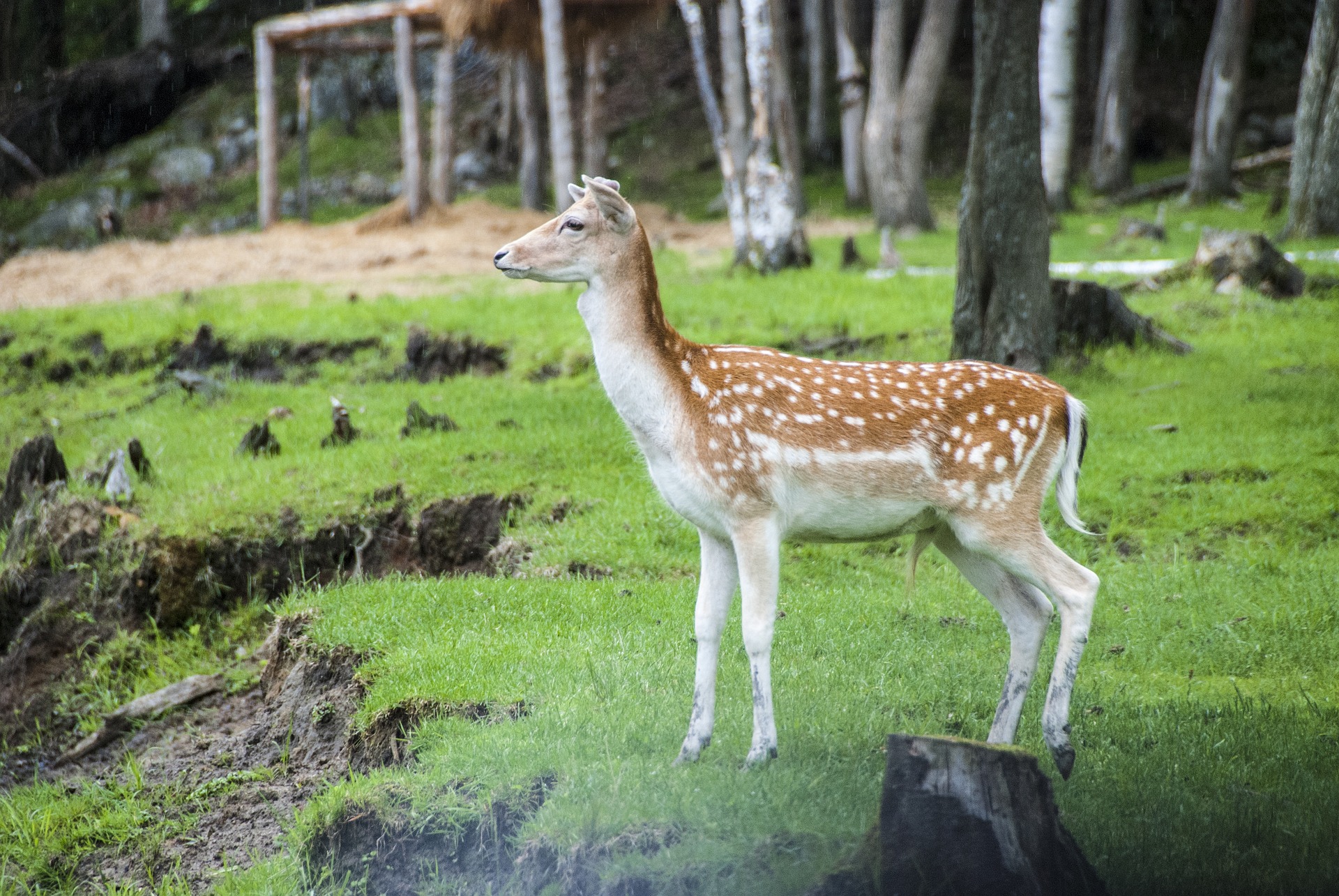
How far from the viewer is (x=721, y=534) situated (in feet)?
16.3

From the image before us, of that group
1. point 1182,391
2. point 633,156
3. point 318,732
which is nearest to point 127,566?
point 318,732

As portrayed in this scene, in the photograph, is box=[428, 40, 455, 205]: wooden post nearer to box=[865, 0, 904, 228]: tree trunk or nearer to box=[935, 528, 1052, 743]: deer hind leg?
box=[865, 0, 904, 228]: tree trunk

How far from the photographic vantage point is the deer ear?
486 centimetres

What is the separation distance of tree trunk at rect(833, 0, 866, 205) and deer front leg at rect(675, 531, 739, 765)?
17547 mm

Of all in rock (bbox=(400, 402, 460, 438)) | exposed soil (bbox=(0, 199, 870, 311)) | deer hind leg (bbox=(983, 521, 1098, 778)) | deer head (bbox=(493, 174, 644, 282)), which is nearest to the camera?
deer hind leg (bbox=(983, 521, 1098, 778))

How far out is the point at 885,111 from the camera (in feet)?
65.5

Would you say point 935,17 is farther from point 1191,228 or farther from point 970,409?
point 970,409

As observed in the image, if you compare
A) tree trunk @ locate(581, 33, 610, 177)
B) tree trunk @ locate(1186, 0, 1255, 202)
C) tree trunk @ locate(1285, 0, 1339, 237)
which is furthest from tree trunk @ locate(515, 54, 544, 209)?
tree trunk @ locate(1285, 0, 1339, 237)

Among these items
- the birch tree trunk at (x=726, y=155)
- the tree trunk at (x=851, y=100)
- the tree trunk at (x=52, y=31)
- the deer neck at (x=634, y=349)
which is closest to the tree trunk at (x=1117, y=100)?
the tree trunk at (x=851, y=100)

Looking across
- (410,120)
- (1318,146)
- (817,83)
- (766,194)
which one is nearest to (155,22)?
(410,120)

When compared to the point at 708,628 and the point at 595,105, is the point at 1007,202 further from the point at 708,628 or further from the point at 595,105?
the point at 595,105

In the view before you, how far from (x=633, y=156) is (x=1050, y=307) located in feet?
66.4

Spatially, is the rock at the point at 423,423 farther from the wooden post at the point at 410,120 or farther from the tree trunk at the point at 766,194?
the wooden post at the point at 410,120

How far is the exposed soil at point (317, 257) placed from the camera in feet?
55.7
